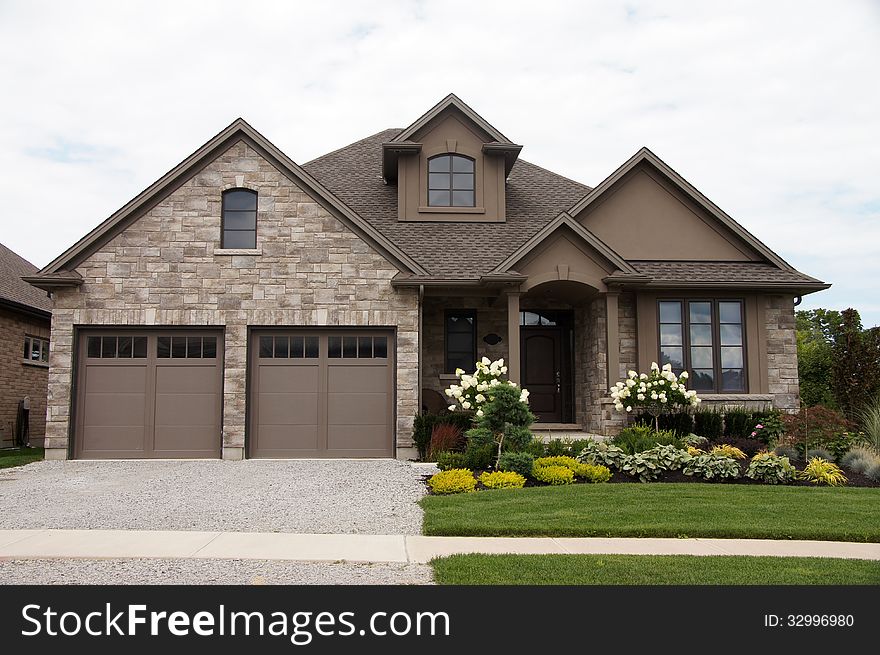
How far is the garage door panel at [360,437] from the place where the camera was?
15.0m

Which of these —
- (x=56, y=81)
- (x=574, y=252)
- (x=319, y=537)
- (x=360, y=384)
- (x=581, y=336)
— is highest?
(x=56, y=81)

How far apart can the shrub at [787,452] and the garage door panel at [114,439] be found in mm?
11920

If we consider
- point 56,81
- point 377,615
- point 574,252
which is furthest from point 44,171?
point 377,615

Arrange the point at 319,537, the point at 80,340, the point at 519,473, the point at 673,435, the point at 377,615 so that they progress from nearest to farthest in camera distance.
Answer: the point at 377,615 → the point at 319,537 → the point at 519,473 → the point at 673,435 → the point at 80,340

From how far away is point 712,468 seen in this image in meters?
11.7

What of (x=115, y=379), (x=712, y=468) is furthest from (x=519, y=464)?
(x=115, y=379)

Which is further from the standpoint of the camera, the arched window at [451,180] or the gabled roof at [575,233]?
the arched window at [451,180]

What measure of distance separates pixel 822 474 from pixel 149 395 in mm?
12161

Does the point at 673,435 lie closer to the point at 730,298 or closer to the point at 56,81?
the point at 730,298

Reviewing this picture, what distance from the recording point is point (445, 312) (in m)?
17.2

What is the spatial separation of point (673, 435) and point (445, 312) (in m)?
5.97

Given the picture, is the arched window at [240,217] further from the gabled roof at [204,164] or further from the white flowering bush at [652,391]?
the white flowering bush at [652,391]

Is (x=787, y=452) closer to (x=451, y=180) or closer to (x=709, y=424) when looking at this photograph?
(x=709, y=424)

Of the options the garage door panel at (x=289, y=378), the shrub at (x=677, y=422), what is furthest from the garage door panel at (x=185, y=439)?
the shrub at (x=677, y=422)
